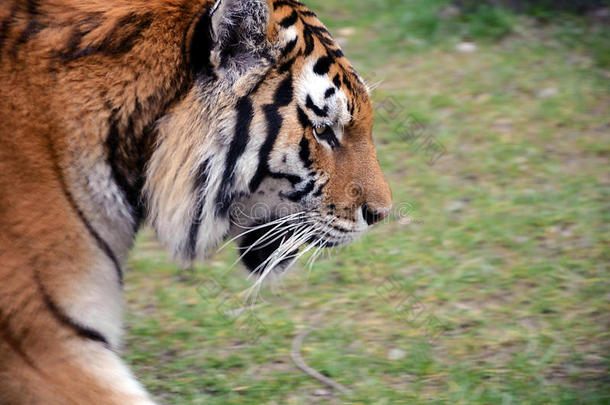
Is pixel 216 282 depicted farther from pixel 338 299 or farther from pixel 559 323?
pixel 559 323

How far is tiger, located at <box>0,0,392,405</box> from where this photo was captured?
2.04 meters

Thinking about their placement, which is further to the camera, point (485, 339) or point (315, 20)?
point (485, 339)

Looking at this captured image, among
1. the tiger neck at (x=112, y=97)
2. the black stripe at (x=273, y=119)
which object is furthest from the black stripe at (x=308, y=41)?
the tiger neck at (x=112, y=97)

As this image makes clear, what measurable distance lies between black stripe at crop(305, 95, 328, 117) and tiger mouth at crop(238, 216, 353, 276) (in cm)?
37

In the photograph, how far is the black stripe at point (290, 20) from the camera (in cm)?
235

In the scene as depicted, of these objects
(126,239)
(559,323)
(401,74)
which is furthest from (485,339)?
(401,74)

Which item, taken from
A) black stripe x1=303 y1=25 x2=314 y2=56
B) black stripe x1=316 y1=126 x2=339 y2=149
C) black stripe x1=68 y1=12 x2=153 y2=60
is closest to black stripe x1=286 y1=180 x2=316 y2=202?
black stripe x1=316 y1=126 x2=339 y2=149

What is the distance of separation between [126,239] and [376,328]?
53.0 inches

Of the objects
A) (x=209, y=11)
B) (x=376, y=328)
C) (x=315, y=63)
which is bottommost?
(x=376, y=328)

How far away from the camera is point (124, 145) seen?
2.18 m

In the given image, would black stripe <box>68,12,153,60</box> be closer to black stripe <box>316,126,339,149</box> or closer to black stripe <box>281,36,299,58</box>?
black stripe <box>281,36,299,58</box>

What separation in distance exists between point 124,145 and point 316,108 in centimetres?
57

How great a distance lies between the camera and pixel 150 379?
2.96 meters

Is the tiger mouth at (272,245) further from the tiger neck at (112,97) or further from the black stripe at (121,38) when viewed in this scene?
the black stripe at (121,38)
